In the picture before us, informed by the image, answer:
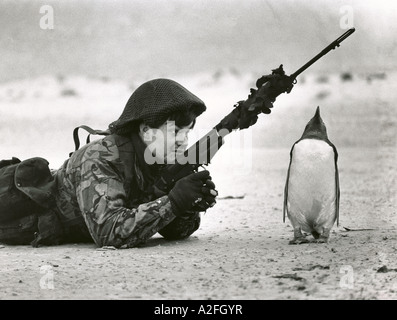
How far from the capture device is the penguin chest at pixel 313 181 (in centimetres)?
422

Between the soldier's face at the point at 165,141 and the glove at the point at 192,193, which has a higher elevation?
the soldier's face at the point at 165,141

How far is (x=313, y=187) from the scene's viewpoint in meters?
4.23

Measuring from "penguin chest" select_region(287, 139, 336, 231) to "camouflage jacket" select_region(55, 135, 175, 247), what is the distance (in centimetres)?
86

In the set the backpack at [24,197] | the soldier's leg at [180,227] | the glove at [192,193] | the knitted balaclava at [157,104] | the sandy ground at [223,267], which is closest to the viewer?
the sandy ground at [223,267]

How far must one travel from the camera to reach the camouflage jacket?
3.85 metres

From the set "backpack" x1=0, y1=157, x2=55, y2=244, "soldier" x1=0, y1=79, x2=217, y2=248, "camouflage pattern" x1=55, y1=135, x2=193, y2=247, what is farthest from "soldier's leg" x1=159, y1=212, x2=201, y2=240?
"backpack" x1=0, y1=157, x2=55, y2=244

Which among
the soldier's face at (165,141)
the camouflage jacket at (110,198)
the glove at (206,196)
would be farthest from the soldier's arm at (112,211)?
the soldier's face at (165,141)

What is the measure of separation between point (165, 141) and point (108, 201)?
48 centimetres

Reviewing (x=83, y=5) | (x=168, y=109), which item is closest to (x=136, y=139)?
(x=168, y=109)

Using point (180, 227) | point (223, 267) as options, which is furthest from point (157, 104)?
point (223, 267)

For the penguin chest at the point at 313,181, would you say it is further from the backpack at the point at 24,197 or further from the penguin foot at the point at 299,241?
the backpack at the point at 24,197

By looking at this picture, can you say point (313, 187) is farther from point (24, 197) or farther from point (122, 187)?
point (24, 197)

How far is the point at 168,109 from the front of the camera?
3.89 m
